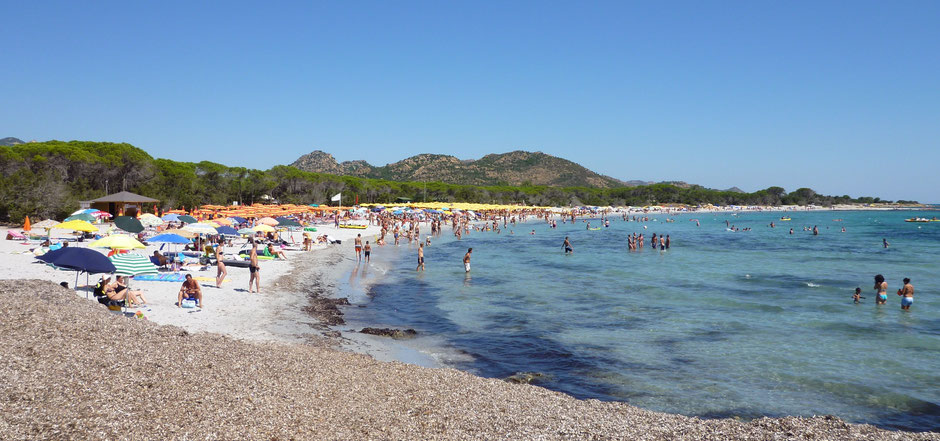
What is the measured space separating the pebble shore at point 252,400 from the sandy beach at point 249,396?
0.07 ft

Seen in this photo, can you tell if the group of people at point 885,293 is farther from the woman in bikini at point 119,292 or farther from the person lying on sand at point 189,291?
the woman in bikini at point 119,292

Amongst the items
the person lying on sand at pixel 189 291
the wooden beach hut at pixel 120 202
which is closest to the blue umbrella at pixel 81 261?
the person lying on sand at pixel 189 291

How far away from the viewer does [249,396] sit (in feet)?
23.1

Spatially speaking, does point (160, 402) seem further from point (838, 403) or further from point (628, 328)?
point (628, 328)

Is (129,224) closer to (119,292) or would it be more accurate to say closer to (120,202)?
(119,292)

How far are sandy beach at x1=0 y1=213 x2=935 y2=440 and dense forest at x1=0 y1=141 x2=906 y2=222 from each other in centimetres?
2743

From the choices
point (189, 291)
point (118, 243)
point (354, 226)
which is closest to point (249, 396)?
point (189, 291)

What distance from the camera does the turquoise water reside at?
9555mm

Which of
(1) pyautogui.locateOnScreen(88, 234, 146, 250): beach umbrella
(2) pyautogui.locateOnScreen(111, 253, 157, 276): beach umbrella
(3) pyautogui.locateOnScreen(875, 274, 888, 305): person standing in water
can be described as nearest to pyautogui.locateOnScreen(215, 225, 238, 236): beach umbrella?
(1) pyautogui.locateOnScreen(88, 234, 146, 250): beach umbrella

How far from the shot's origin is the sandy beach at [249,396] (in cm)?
609

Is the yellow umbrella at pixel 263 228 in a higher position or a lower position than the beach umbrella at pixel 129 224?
lower

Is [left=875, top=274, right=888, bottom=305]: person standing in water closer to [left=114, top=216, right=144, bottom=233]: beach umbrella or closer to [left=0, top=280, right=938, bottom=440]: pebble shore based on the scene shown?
[left=0, top=280, right=938, bottom=440]: pebble shore

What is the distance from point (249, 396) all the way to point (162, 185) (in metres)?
52.7

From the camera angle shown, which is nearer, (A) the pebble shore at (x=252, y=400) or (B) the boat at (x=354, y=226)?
(A) the pebble shore at (x=252, y=400)
